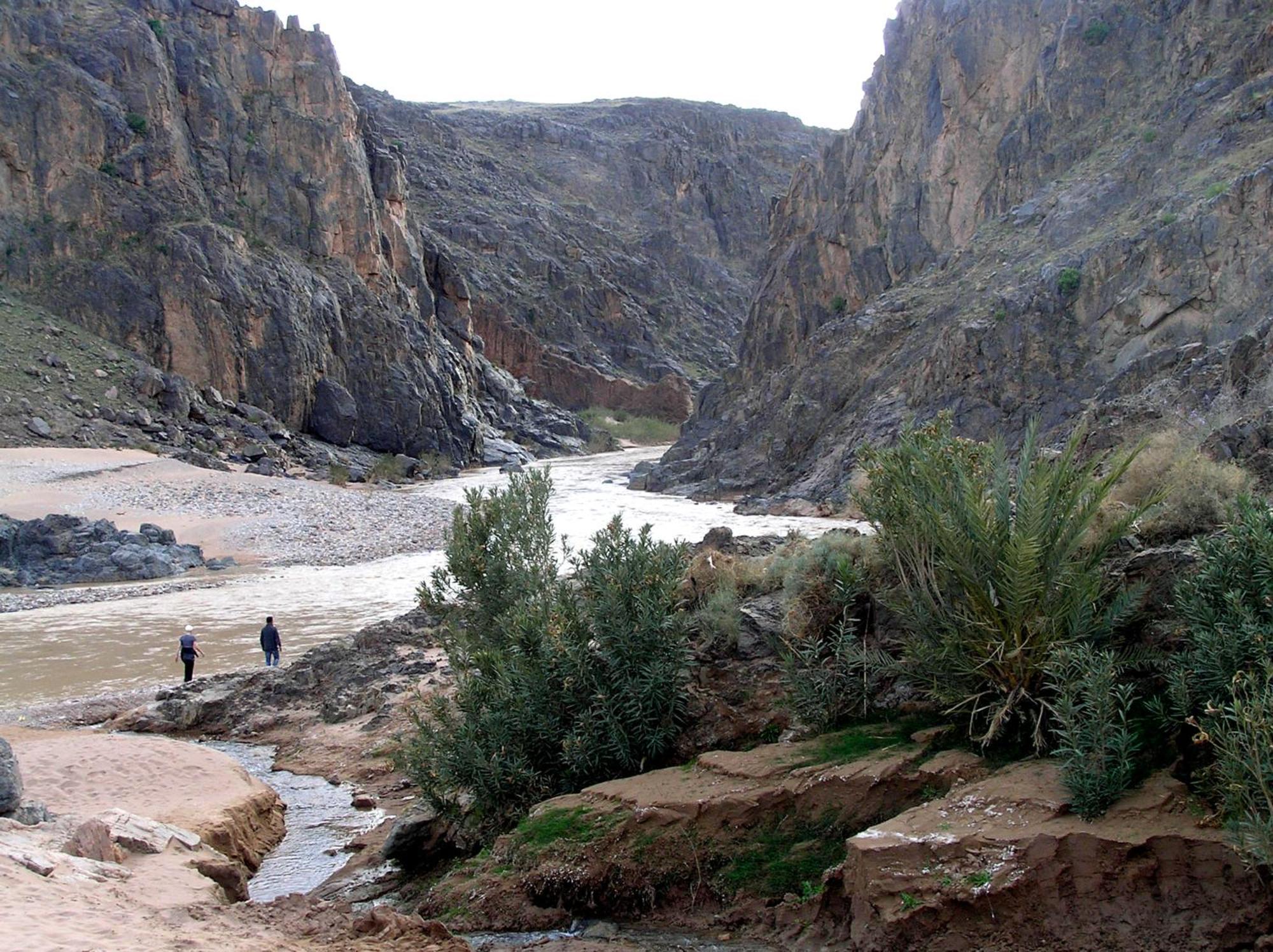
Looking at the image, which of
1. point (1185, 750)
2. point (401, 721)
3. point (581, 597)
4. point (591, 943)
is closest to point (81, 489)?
point (401, 721)

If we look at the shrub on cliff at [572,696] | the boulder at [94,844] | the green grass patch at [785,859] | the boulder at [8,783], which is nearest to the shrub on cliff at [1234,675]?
the green grass patch at [785,859]

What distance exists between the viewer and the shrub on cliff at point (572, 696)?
8289mm

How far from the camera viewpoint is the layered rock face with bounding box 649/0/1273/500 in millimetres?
25656

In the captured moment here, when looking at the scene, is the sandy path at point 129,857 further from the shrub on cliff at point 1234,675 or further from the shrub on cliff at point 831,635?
the shrub on cliff at point 1234,675

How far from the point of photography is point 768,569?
959cm

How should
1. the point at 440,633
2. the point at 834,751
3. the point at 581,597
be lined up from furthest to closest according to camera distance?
1. the point at 440,633
2. the point at 581,597
3. the point at 834,751

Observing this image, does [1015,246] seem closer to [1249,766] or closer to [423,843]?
[423,843]

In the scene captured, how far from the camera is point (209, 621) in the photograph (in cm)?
2073

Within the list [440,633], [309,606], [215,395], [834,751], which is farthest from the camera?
[215,395]

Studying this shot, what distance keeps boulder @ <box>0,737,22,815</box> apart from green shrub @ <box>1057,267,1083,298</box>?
29.2 metres

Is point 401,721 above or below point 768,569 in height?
below

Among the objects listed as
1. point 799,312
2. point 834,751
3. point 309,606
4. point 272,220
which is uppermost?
point 272,220

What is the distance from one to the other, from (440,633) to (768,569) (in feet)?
16.3

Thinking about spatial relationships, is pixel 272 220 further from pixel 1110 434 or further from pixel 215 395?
pixel 1110 434
